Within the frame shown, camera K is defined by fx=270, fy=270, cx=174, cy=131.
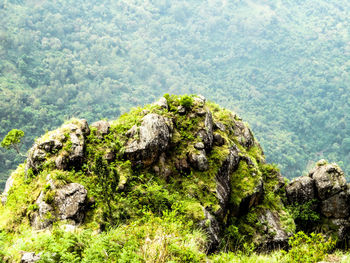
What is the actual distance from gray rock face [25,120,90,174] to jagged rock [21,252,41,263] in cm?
451

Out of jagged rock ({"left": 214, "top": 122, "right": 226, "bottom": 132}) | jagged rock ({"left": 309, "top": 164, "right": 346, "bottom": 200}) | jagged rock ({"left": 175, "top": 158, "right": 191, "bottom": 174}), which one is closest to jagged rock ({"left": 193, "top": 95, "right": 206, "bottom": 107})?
jagged rock ({"left": 214, "top": 122, "right": 226, "bottom": 132})

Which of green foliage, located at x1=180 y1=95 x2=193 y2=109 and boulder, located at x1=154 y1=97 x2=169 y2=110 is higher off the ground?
green foliage, located at x1=180 y1=95 x2=193 y2=109

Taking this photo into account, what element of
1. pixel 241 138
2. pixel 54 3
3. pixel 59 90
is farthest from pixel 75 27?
pixel 241 138

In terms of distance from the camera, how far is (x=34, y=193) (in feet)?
26.4

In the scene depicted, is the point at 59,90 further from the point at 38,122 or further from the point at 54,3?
the point at 54,3

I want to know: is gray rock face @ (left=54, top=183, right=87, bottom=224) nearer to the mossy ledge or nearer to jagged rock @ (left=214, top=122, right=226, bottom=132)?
the mossy ledge

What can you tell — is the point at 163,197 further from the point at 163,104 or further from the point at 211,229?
the point at 163,104

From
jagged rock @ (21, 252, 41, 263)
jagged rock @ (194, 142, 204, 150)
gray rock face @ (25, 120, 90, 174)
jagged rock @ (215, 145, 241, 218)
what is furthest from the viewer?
jagged rock @ (194, 142, 204, 150)

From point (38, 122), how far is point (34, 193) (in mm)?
71445

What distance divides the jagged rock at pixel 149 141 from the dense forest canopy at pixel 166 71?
5052cm

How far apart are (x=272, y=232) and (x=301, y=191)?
3431mm

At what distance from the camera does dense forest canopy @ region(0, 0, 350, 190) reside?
90.2 metres

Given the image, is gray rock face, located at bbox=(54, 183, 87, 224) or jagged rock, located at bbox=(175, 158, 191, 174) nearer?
gray rock face, located at bbox=(54, 183, 87, 224)

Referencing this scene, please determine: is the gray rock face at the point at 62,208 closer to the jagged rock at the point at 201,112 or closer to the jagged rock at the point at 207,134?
the jagged rock at the point at 207,134
